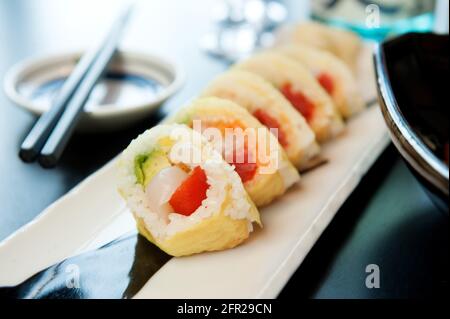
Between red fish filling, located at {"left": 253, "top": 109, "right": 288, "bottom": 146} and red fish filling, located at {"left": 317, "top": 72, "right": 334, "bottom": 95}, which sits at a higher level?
red fish filling, located at {"left": 253, "top": 109, "right": 288, "bottom": 146}

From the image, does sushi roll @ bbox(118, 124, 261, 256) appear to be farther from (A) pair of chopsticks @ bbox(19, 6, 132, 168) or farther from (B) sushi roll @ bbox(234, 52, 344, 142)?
(B) sushi roll @ bbox(234, 52, 344, 142)

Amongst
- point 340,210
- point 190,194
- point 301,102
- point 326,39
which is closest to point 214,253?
point 190,194

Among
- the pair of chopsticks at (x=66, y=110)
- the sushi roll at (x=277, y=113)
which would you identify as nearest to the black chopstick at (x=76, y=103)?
the pair of chopsticks at (x=66, y=110)

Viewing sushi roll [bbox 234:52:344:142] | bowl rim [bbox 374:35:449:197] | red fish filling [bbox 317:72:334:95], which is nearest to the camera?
bowl rim [bbox 374:35:449:197]

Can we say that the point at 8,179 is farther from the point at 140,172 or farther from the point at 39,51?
the point at 39,51

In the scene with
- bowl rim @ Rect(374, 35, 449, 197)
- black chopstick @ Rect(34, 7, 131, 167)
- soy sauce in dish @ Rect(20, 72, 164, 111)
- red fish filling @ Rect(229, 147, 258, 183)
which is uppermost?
bowl rim @ Rect(374, 35, 449, 197)

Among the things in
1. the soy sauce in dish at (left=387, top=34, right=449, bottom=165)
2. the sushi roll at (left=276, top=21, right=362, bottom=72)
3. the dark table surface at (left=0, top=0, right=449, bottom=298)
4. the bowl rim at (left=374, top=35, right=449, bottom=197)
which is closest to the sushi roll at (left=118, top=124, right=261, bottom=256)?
the dark table surface at (left=0, top=0, right=449, bottom=298)

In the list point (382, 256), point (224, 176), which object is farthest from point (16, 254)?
point (382, 256)
